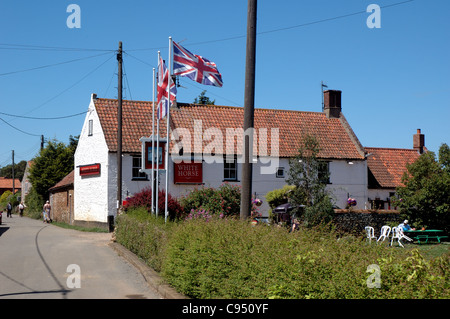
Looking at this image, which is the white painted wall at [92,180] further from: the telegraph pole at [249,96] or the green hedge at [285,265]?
the green hedge at [285,265]

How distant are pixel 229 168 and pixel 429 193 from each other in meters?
11.7

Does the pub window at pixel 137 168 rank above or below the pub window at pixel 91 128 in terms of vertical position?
below

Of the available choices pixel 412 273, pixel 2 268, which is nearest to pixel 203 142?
pixel 2 268

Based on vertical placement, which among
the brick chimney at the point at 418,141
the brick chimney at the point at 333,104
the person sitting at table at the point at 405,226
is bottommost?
the person sitting at table at the point at 405,226

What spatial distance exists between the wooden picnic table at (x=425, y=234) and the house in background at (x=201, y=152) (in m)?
6.88

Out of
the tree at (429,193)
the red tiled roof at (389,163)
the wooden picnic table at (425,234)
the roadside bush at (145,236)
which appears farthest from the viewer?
the red tiled roof at (389,163)

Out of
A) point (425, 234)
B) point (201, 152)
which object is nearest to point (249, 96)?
point (425, 234)

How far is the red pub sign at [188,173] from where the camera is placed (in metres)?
29.5

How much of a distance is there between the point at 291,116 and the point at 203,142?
7.63 metres

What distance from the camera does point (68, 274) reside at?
40.6 ft

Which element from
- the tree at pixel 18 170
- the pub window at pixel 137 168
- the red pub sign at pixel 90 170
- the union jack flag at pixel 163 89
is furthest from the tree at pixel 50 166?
the tree at pixel 18 170

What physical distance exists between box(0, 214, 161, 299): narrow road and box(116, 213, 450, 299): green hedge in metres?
1.43

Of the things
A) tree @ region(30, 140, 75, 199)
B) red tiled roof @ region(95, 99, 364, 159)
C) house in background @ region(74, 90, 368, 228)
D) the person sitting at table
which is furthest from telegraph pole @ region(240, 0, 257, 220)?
tree @ region(30, 140, 75, 199)
